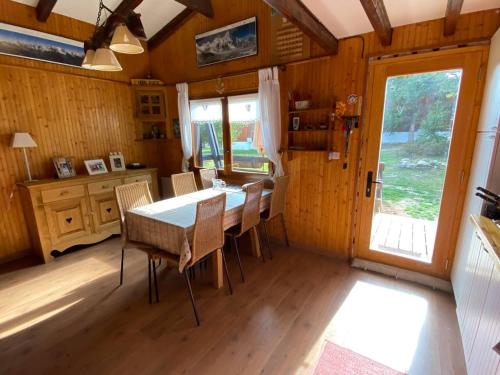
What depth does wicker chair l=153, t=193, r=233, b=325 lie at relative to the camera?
1938 millimetres

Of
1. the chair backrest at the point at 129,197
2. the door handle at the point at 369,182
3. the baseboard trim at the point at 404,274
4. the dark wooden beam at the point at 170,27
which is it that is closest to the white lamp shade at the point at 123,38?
the chair backrest at the point at 129,197

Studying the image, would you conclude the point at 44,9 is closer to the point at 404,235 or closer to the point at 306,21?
the point at 306,21

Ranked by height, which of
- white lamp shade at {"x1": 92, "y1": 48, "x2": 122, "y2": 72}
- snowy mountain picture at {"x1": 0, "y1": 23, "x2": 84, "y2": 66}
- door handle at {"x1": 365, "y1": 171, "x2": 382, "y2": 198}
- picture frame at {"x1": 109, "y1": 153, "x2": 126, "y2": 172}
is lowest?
door handle at {"x1": 365, "y1": 171, "x2": 382, "y2": 198}

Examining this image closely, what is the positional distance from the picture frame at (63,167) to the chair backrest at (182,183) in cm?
142

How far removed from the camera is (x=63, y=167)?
328 cm

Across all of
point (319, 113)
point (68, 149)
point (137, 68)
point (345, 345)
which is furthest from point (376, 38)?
point (68, 149)

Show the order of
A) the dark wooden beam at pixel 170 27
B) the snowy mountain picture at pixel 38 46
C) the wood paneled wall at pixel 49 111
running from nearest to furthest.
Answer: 1. the snowy mountain picture at pixel 38 46
2. the wood paneled wall at pixel 49 111
3. the dark wooden beam at pixel 170 27

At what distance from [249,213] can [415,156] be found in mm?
1768

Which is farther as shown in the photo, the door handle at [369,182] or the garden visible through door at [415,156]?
the door handle at [369,182]

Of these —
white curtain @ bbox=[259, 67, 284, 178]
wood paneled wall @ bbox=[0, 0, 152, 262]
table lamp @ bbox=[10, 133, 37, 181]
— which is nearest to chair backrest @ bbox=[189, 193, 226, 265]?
white curtain @ bbox=[259, 67, 284, 178]

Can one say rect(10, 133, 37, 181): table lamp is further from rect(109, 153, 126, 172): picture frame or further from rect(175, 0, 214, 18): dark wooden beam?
rect(175, 0, 214, 18): dark wooden beam

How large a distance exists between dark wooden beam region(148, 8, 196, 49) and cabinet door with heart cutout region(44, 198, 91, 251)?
277cm

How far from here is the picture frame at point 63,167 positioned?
3229 millimetres

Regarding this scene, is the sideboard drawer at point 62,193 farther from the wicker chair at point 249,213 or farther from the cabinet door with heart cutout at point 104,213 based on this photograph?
the wicker chair at point 249,213
